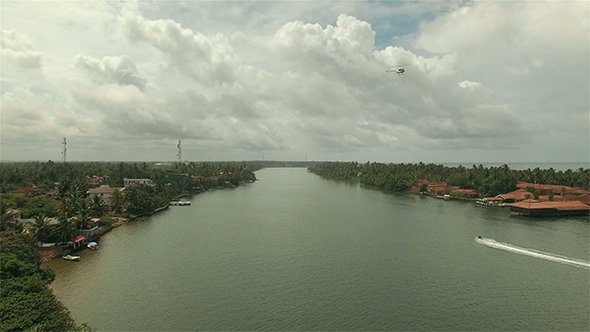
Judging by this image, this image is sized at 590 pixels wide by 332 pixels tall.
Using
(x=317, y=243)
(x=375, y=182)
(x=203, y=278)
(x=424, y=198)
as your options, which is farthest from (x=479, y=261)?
(x=375, y=182)

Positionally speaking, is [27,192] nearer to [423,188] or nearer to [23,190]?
[23,190]

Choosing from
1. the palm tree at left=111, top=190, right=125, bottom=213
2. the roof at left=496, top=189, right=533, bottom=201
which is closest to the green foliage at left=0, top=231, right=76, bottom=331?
the palm tree at left=111, top=190, right=125, bottom=213

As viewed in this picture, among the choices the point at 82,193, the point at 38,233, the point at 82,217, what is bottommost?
the point at 38,233

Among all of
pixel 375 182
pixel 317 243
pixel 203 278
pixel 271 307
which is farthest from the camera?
pixel 375 182

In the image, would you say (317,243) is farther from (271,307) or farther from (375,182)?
(375,182)

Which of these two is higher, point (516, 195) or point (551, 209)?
point (516, 195)

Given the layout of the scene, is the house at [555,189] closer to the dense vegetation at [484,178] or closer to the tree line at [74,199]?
the dense vegetation at [484,178]

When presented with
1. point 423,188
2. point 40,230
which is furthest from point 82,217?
point 423,188
